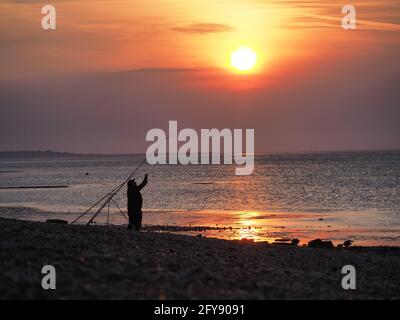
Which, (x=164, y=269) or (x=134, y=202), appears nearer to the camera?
(x=164, y=269)

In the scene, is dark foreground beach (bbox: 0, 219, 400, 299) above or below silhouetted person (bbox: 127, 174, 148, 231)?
below

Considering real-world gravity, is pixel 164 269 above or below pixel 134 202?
below

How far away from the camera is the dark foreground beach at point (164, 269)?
1245 cm

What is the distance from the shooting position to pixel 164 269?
14.6 metres

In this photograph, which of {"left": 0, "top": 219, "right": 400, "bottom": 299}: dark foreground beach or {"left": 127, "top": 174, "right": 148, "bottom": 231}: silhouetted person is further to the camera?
{"left": 127, "top": 174, "right": 148, "bottom": 231}: silhouetted person

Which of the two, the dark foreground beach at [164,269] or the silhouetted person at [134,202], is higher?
the silhouetted person at [134,202]

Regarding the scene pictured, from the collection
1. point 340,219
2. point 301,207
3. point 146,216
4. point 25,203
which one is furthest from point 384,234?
point 25,203

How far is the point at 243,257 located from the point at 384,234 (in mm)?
20861

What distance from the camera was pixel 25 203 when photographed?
63.2 metres

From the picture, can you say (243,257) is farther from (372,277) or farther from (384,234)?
(384,234)

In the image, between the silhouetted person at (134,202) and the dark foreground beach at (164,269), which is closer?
the dark foreground beach at (164,269)

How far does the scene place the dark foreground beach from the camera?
1245cm

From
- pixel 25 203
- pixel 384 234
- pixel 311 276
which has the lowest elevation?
pixel 311 276
